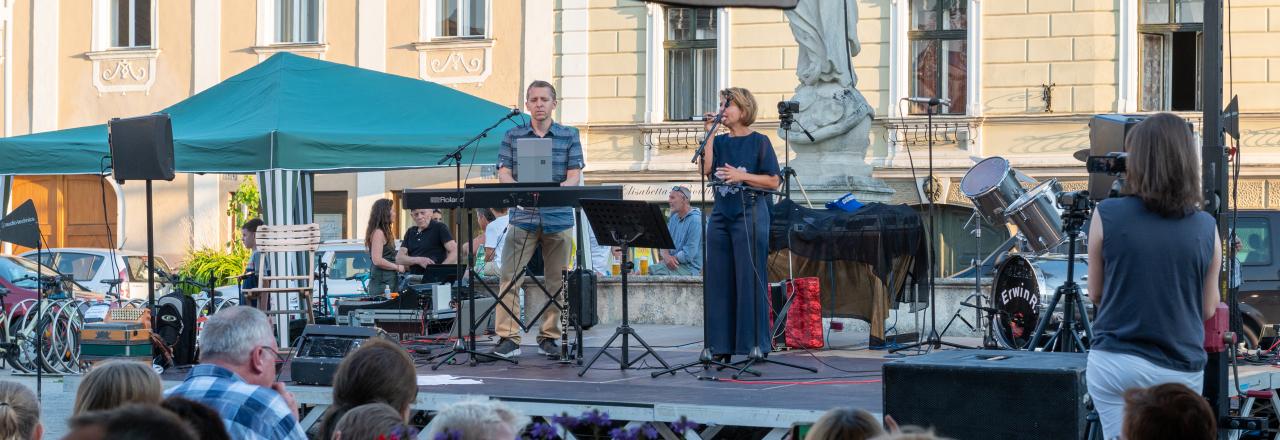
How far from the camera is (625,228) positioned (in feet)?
29.0

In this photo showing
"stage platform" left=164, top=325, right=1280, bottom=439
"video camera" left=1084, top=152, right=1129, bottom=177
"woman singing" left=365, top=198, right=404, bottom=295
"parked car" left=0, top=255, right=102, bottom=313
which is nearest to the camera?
"video camera" left=1084, top=152, right=1129, bottom=177

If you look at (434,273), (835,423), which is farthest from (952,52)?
(835,423)

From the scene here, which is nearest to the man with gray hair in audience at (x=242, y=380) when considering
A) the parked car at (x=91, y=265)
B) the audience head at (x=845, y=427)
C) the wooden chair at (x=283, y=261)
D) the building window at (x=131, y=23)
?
the audience head at (x=845, y=427)

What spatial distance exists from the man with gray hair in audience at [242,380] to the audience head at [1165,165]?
2899 millimetres

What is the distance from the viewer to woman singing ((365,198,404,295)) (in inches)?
546

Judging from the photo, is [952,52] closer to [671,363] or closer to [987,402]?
[671,363]

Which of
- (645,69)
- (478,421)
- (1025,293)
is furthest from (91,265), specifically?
(478,421)

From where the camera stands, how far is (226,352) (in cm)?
526

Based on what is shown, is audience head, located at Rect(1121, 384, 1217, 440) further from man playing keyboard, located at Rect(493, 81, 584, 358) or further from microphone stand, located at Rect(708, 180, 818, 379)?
man playing keyboard, located at Rect(493, 81, 584, 358)

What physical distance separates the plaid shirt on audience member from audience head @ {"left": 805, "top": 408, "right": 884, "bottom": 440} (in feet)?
5.95

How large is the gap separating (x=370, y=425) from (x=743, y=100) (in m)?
4.80

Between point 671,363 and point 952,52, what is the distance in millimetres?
13941

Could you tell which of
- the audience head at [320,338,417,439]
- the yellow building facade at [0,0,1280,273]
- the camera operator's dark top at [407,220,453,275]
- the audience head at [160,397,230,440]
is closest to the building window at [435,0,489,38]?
the yellow building facade at [0,0,1280,273]

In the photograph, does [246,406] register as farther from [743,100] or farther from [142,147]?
[142,147]
